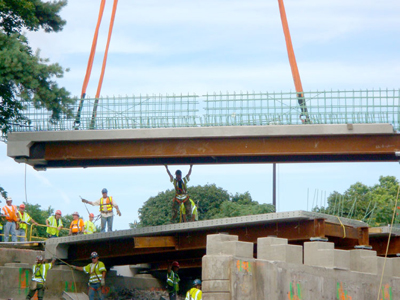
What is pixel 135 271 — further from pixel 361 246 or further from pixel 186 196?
pixel 361 246

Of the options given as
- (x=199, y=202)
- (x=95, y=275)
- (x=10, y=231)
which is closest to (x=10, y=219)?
(x=10, y=231)

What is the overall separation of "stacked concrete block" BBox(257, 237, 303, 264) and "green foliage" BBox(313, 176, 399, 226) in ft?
85.6

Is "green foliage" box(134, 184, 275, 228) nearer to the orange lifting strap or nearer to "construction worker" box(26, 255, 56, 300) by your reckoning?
the orange lifting strap

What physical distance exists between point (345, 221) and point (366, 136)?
3.62 metres

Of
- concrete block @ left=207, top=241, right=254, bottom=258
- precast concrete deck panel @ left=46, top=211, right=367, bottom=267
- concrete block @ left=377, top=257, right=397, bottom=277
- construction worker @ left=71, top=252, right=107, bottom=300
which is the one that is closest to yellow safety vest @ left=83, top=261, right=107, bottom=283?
construction worker @ left=71, top=252, right=107, bottom=300

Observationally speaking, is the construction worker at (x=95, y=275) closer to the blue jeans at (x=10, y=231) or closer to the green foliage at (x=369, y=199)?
the blue jeans at (x=10, y=231)

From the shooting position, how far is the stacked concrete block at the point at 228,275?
14133mm

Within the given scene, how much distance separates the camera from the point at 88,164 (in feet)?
82.9

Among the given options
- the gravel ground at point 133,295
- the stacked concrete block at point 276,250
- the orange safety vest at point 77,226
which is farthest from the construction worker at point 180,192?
the stacked concrete block at point 276,250

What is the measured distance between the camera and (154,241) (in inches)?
822

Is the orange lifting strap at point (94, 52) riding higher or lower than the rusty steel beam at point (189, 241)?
higher

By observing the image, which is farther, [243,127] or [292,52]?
[292,52]

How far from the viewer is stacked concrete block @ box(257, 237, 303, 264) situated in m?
14.7

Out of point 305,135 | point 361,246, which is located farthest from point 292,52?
point 361,246
